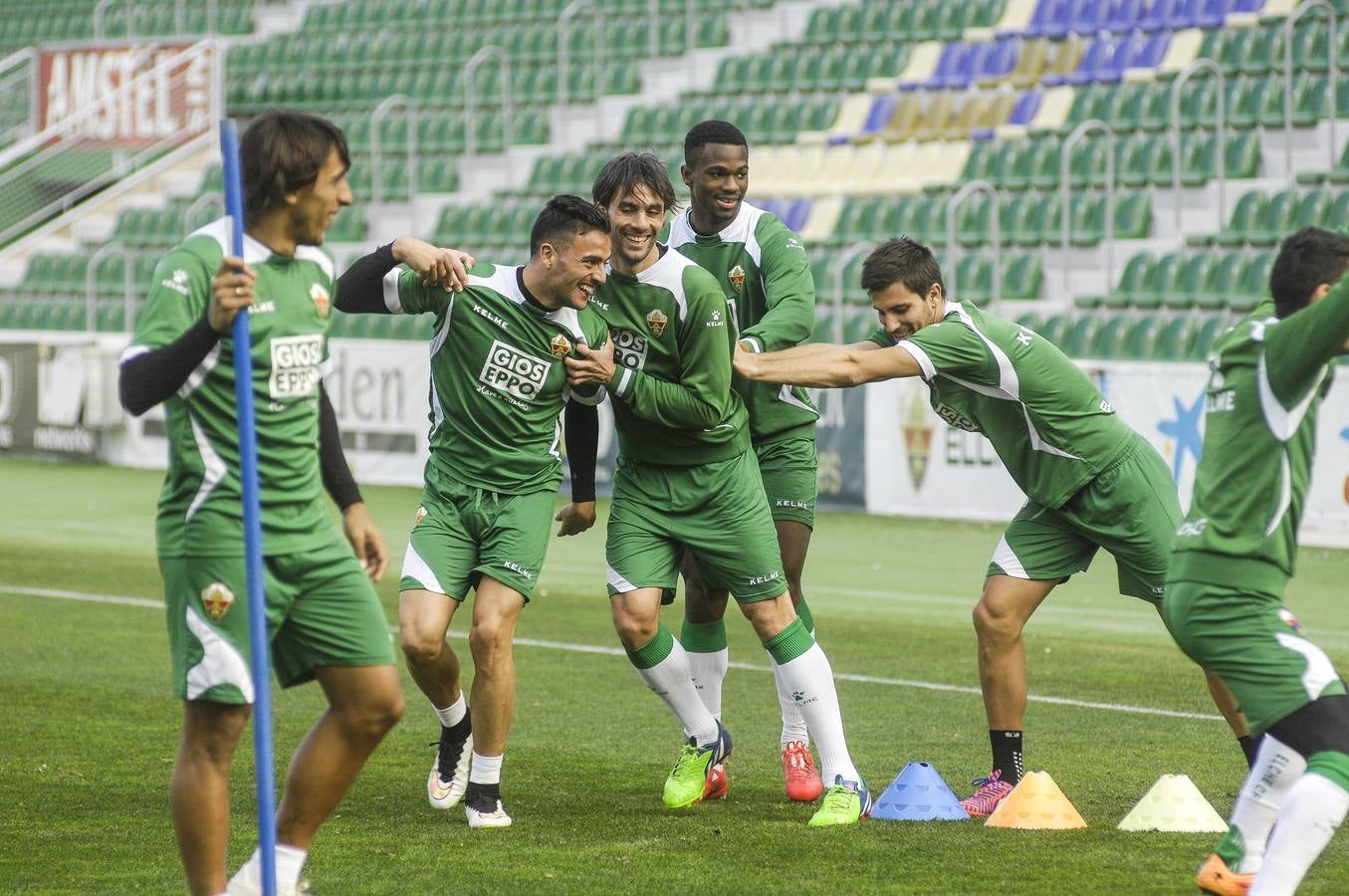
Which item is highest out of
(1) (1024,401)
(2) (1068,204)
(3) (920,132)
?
(3) (920,132)

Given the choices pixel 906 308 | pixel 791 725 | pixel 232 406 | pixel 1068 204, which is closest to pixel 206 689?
pixel 232 406

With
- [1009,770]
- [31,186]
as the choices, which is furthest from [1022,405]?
[31,186]

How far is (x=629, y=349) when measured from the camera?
6848mm

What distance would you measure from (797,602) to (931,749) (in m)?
0.90

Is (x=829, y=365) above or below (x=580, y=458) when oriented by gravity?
above

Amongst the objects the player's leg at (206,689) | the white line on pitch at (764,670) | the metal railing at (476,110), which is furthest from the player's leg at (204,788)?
the metal railing at (476,110)

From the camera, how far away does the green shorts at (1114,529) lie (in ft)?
22.1

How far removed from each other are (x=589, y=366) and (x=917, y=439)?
427 inches

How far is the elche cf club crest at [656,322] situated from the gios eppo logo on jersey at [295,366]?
2.00 meters

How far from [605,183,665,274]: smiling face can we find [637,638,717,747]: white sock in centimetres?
140

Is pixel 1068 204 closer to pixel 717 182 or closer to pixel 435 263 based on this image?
pixel 717 182

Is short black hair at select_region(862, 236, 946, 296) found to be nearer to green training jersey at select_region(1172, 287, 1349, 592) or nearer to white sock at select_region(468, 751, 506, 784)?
green training jersey at select_region(1172, 287, 1349, 592)

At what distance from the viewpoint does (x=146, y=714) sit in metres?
8.80

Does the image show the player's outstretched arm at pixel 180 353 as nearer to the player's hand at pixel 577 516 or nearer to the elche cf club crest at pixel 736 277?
the player's hand at pixel 577 516
